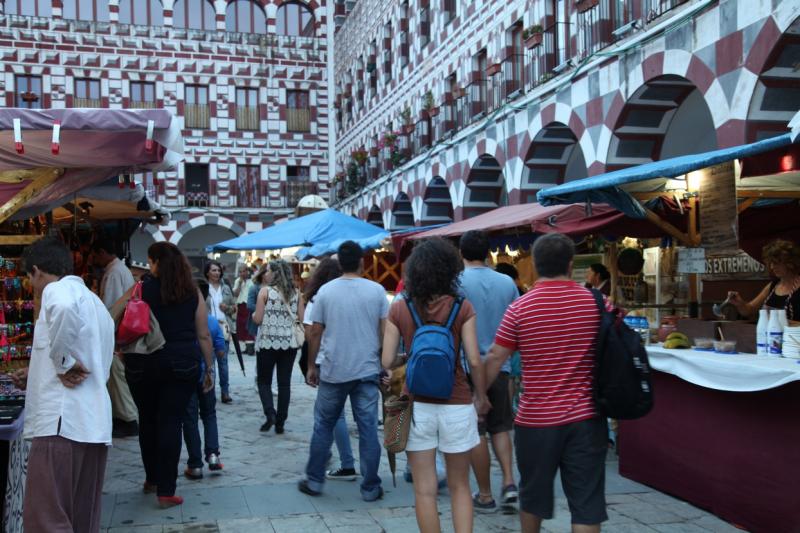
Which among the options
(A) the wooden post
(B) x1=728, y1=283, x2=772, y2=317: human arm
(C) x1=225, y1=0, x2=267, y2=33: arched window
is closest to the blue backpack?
(B) x1=728, y1=283, x2=772, y2=317: human arm

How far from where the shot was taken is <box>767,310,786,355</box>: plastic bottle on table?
17.6 feet

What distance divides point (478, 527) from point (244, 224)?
3077 cm

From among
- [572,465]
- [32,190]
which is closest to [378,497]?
[572,465]

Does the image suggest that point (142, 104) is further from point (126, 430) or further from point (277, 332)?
point (277, 332)

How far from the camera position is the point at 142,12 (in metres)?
34.4

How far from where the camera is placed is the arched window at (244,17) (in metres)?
35.2

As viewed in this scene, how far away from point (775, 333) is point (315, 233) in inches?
353

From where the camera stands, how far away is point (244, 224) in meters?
35.2

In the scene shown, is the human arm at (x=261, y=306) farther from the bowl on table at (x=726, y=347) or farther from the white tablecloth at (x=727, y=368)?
the bowl on table at (x=726, y=347)

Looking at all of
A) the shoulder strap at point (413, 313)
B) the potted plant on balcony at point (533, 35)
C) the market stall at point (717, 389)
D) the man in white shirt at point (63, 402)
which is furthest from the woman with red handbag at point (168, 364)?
the potted plant on balcony at point (533, 35)

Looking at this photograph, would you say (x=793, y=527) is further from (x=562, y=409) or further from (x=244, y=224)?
(x=244, y=224)

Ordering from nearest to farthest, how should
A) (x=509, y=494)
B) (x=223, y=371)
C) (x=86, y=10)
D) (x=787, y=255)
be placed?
(x=509, y=494) < (x=787, y=255) < (x=223, y=371) < (x=86, y=10)

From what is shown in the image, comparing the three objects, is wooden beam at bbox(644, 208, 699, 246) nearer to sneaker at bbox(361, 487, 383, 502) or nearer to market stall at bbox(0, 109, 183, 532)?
sneaker at bbox(361, 487, 383, 502)

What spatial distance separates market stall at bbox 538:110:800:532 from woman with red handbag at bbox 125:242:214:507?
3.26 meters
